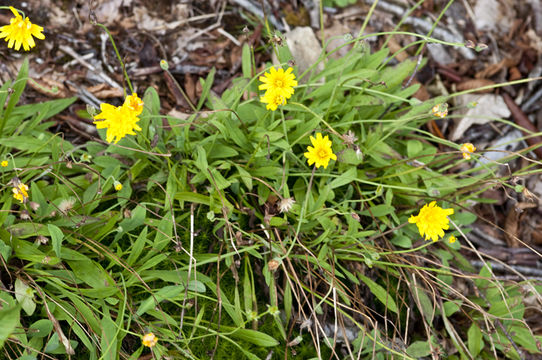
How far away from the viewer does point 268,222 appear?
215cm

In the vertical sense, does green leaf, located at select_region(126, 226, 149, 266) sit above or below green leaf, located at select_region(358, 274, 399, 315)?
above

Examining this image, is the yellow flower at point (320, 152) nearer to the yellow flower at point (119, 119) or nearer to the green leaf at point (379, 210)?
the green leaf at point (379, 210)

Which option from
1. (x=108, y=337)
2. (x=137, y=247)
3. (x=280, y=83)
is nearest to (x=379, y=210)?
(x=280, y=83)

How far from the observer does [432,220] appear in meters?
2.07

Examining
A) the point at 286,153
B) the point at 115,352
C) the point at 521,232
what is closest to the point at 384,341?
the point at 286,153

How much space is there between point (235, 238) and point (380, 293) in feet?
2.79

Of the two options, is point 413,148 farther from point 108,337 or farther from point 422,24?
point 108,337

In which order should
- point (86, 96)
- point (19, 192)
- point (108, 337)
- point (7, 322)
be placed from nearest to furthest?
1. point (7, 322)
2. point (19, 192)
3. point (108, 337)
4. point (86, 96)

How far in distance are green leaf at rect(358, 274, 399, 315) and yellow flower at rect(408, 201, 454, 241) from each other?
18.6 inches

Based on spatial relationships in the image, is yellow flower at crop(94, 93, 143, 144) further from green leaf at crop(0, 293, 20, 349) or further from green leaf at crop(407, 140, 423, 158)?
green leaf at crop(407, 140, 423, 158)

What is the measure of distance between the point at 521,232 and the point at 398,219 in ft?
4.32

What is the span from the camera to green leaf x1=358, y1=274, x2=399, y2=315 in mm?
2343

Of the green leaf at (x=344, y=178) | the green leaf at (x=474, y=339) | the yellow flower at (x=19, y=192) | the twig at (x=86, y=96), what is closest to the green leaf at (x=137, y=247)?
the yellow flower at (x=19, y=192)

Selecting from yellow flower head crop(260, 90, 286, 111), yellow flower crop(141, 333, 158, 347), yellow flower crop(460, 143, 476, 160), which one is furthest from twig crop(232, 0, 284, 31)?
yellow flower crop(141, 333, 158, 347)
